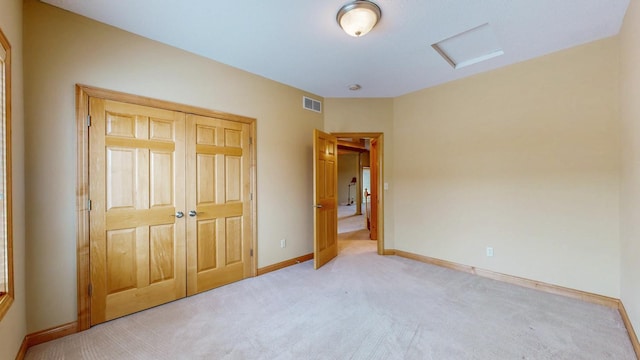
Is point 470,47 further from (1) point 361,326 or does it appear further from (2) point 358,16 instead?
(1) point 361,326

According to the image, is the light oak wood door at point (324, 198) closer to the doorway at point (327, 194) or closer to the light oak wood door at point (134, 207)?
the doorway at point (327, 194)

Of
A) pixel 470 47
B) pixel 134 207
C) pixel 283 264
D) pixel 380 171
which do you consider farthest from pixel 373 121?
pixel 134 207

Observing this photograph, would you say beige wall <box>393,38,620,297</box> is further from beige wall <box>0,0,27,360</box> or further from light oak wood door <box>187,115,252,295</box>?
beige wall <box>0,0,27,360</box>

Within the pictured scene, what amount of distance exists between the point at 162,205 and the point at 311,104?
2.57 meters

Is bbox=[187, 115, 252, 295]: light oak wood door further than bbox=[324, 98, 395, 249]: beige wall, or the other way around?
bbox=[324, 98, 395, 249]: beige wall

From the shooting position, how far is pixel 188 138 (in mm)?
2746

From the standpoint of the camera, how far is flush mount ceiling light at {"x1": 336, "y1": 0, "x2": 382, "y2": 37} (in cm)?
200

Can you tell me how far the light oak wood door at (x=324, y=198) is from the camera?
3.54 m

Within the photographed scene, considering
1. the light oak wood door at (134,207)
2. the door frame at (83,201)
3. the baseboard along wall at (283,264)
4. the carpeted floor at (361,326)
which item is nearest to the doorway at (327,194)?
the baseboard along wall at (283,264)

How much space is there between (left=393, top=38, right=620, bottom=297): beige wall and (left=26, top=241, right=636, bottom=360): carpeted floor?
48cm

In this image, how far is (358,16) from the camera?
2043 millimetres

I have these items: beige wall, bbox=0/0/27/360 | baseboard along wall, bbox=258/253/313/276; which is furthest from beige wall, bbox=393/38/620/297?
beige wall, bbox=0/0/27/360

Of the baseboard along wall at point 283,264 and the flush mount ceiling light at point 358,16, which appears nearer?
the flush mount ceiling light at point 358,16

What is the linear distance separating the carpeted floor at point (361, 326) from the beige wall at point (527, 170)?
48cm
